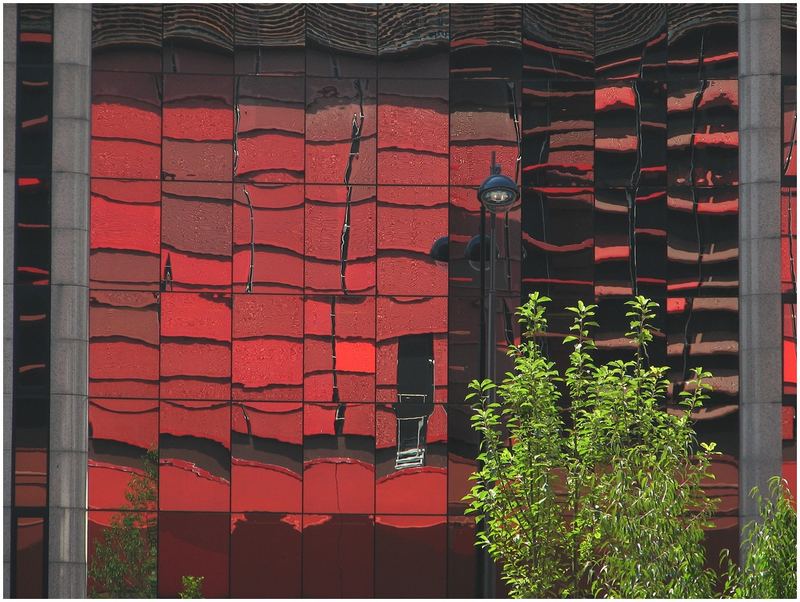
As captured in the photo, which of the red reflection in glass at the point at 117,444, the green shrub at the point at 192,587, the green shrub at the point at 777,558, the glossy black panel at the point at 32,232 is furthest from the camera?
the glossy black panel at the point at 32,232

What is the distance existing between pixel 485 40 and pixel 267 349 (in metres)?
6.82

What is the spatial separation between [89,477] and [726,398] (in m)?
11.4

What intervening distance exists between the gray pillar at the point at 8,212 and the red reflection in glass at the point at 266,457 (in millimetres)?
4004

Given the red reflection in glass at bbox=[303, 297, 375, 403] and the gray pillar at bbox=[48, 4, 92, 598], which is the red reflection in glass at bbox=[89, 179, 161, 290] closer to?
the gray pillar at bbox=[48, 4, 92, 598]

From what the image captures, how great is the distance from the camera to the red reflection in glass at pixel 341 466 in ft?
59.9

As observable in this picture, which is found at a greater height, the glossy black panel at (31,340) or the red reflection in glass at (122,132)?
the red reflection in glass at (122,132)

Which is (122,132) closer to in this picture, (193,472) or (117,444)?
(117,444)

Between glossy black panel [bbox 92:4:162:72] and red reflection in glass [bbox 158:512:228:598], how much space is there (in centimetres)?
808

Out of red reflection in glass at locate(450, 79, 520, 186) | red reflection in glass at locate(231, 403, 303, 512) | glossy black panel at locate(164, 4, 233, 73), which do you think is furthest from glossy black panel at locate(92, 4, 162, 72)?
red reflection in glass at locate(231, 403, 303, 512)

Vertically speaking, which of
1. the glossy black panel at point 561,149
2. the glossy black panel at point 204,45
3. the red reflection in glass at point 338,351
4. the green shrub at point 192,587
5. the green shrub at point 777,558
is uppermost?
the glossy black panel at point 204,45

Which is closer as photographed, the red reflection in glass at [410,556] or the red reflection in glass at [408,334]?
the red reflection in glass at [410,556]

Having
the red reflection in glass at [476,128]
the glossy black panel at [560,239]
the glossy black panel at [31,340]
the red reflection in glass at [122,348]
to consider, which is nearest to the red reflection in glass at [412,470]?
the glossy black panel at [560,239]

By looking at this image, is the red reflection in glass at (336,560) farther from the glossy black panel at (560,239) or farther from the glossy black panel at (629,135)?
the glossy black panel at (629,135)

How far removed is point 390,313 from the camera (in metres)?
18.6
